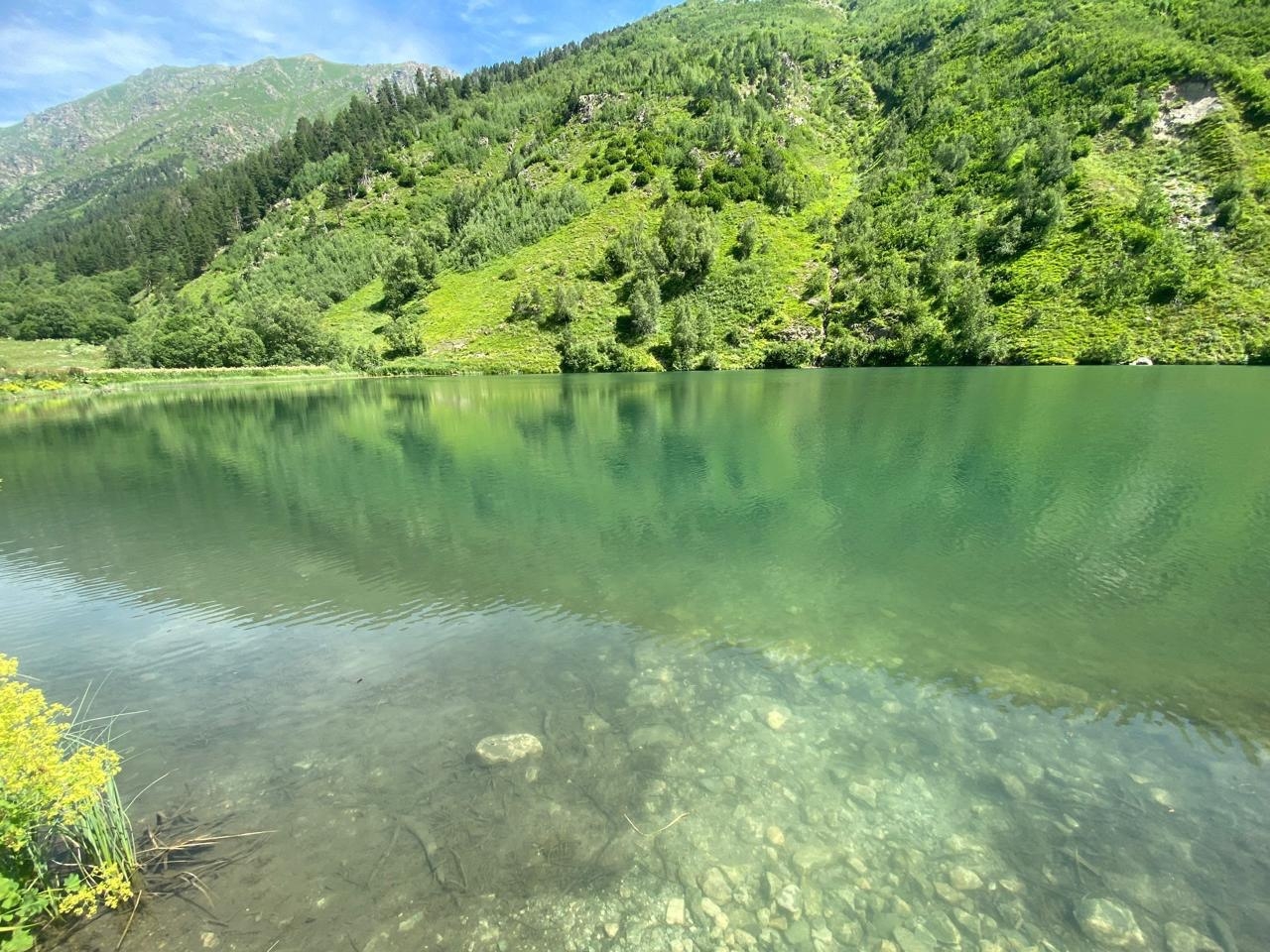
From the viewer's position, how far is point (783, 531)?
737 inches

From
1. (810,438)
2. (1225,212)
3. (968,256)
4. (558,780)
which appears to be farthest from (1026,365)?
(558,780)

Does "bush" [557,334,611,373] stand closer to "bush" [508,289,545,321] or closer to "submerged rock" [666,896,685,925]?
"bush" [508,289,545,321]

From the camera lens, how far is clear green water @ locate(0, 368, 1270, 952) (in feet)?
Answer: 20.6

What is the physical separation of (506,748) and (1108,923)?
7620mm

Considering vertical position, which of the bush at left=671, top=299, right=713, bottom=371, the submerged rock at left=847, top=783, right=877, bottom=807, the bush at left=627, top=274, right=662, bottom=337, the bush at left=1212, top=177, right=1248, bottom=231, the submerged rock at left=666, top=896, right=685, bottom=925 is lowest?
the submerged rock at left=847, top=783, right=877, bottom=807

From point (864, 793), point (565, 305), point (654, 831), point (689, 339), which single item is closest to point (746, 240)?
point (689, 339)

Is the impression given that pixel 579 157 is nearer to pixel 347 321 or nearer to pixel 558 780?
pixel 347 321

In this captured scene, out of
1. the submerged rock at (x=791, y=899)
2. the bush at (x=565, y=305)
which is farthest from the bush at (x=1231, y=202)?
the submerged rock at (x=791, y=899)

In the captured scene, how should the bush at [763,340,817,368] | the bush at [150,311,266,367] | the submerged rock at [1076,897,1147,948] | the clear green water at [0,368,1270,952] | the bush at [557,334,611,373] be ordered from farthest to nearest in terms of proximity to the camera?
the bush at [150,311,266,367] < the bush at [557,334,611,373] < the bush at [763,340,817,368] < the clear green water at [0,368,1270,952] < the submerged rock at [1076,897,1147,948]

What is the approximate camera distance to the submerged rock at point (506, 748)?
8.47 m

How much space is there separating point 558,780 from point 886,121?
193534 millimetres

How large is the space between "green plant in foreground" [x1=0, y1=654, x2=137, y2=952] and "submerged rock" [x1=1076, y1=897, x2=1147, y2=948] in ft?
32.7

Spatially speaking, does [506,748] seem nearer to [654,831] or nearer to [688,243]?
[654,831]

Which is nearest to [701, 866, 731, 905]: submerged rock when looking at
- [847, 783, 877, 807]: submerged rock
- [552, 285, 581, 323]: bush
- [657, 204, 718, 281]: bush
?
[847, 783, 877, 807]: submerged rock
